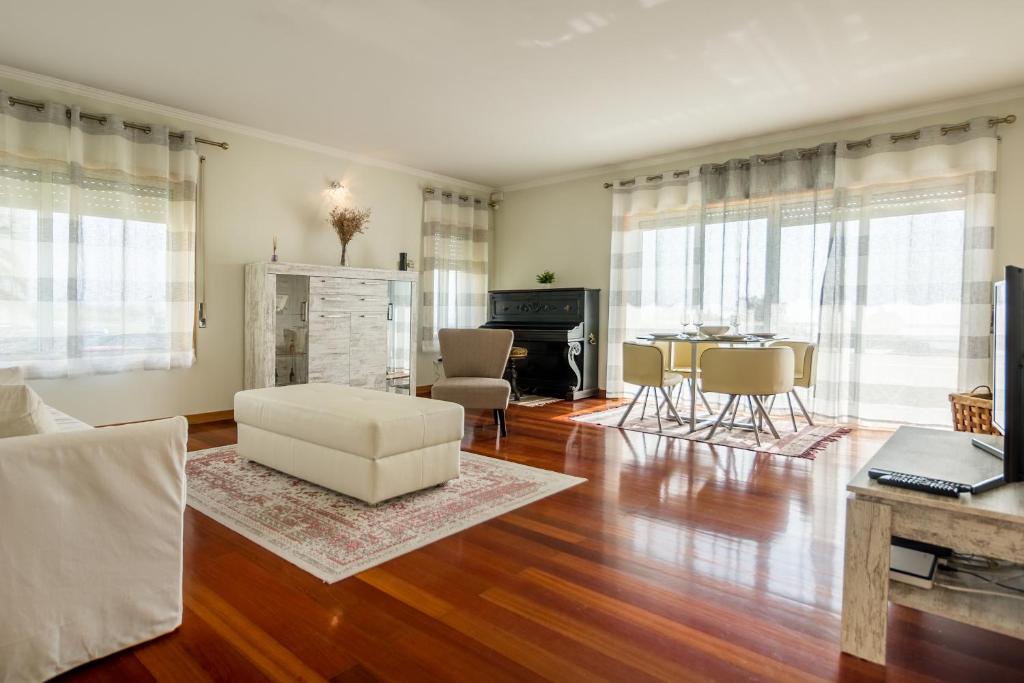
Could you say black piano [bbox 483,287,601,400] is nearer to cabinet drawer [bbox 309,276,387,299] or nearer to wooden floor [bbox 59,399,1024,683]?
cabinet drawer [bbox 309,276,387,299]

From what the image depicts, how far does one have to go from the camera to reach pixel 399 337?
19.5ft

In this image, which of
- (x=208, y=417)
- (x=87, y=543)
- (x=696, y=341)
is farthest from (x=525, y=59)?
(x=208, y=417)

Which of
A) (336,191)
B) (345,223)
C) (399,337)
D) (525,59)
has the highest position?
(525,59)

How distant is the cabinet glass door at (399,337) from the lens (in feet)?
19.2

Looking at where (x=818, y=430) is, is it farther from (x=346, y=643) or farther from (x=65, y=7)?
(x=65, y=7)

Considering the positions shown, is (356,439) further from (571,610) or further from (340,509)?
(571,610)

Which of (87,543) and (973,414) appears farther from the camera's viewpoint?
(973,414)

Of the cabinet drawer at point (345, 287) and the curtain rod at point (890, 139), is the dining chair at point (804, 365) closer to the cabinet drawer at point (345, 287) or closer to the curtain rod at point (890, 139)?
the curtain rod at point (890, 139)

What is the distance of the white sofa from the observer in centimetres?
142

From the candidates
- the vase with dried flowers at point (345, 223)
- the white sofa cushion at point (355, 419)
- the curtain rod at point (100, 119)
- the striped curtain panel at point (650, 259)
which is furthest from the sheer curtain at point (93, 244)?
the striped curtain panel at point (650, 259)

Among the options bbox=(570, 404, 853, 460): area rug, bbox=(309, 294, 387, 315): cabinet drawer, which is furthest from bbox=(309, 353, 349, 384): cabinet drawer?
bbox=(570, 404, 853, 460): area rug

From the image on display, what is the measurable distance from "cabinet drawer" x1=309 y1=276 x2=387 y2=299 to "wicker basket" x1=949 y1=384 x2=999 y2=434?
15.4 ft

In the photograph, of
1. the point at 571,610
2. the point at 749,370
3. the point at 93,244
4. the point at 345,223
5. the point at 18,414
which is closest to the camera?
the point at 18,414

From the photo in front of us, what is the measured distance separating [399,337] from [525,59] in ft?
10.0
